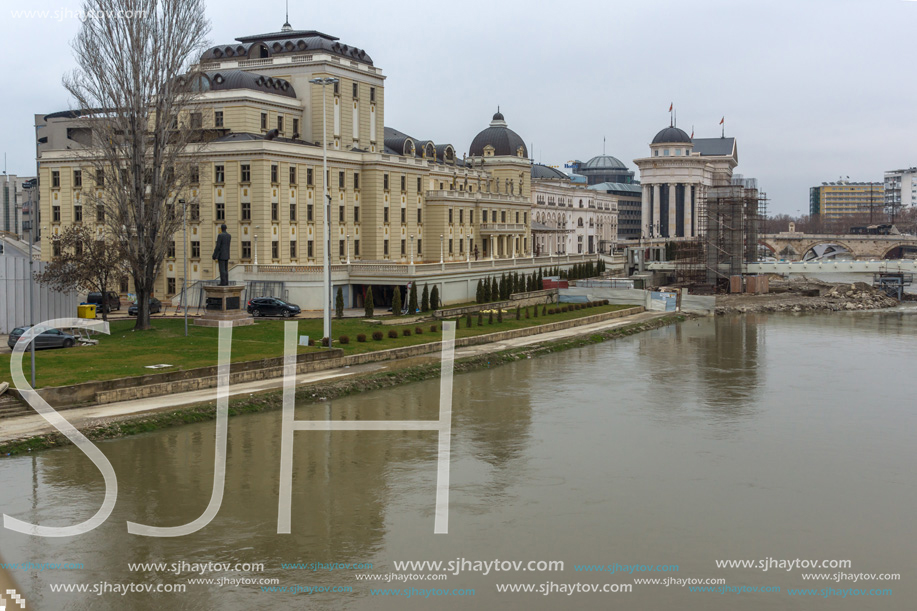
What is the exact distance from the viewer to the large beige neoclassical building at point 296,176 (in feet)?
220

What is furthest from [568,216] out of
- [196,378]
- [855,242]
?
[196,378]

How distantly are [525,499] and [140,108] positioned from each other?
32826mm

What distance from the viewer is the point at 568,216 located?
140 meters

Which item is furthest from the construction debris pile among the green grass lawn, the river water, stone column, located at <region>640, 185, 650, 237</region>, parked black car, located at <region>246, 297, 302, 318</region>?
stone column, located at <region>640, 185, 650, 237</region>

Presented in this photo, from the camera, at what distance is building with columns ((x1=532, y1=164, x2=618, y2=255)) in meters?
128

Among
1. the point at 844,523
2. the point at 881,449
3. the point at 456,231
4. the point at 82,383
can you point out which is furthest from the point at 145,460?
the point at 456,231

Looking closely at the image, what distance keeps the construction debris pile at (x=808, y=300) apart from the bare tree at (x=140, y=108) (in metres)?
54.7

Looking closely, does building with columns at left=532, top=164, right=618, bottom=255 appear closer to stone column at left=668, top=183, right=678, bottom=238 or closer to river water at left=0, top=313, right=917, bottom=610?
stone column at left=668, top=183, right=678, bottom=238

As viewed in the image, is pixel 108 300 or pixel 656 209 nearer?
pixel 108 300

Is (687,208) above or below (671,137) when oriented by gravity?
below

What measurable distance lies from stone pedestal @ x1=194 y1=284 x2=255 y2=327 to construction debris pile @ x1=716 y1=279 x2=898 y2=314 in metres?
50.7

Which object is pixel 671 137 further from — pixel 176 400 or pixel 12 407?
pixel 12 407

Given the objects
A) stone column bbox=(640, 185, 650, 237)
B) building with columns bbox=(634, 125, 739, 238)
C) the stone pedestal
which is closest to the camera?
the stone pedestal

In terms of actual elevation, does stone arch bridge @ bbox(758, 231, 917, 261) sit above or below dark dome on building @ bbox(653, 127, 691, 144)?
below
